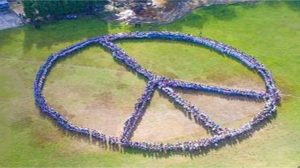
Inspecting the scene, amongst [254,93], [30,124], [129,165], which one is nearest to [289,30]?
[254,93]

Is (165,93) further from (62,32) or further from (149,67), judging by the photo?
(62,32)

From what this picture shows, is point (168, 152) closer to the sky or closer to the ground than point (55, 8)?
closer to the ground

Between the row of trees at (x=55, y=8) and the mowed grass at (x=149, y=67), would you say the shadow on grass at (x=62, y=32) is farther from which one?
the row of trees at (x=55, y=8)

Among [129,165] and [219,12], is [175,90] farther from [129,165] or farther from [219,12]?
[219,12]

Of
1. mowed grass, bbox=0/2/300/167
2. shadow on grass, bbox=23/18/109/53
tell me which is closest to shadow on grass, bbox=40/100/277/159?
mowed grass, bbox=0/2/300/167

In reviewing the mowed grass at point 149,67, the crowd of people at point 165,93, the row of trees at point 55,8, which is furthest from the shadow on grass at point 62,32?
the crowd of people at point 165,93

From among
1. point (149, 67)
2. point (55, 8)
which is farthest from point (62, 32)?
point (149, 67)

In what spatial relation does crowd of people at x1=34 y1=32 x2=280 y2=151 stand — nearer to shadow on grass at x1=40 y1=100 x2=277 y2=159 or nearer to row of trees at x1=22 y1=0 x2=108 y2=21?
shadow on grass at x1=40 y1=100 x2=277 y2=159
